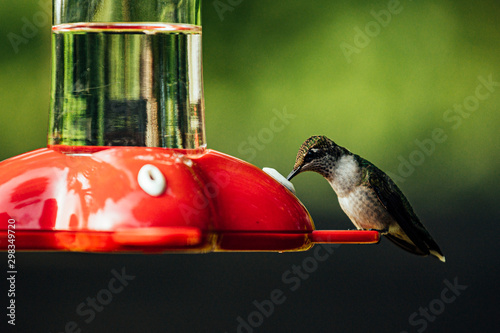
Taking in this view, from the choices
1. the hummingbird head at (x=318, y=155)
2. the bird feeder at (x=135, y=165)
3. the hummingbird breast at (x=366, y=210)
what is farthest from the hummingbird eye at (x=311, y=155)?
the bird feeder at (x=135, y=165)

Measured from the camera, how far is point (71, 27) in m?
2.00

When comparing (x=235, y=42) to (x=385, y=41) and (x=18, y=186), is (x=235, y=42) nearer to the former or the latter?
(x=385, y=41)

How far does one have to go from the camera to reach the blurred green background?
17.3ft

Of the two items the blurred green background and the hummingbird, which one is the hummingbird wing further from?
the blurred green background

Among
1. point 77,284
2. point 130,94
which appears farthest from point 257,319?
point 130,94

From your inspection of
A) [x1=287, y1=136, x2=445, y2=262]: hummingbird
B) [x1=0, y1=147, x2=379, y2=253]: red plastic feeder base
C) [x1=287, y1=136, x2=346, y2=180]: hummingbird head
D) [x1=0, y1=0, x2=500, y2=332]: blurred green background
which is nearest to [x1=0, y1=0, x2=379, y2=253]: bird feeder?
[x1=0, y1=147, x2=379, y2=253]: red plastic feeder base

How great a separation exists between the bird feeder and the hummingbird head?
1.17 metres

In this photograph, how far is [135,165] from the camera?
5.59 ft

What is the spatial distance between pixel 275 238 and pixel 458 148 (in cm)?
410

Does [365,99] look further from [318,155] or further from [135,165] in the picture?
[135,165]

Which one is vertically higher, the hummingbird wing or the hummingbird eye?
the hummingbird eye

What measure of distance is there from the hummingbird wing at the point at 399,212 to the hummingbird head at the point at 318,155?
0.62 feet

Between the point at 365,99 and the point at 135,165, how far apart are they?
3806 mm

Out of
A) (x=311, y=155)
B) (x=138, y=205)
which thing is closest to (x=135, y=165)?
(x=138, y=205)
